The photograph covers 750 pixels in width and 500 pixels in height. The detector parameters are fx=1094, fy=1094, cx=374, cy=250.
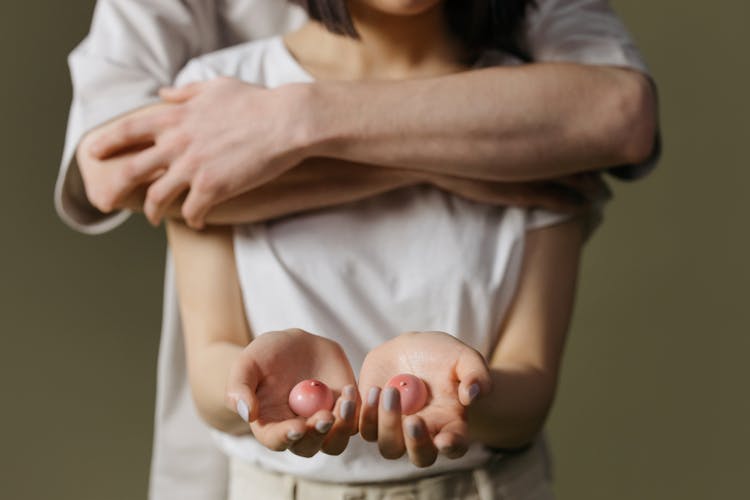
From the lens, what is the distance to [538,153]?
61cm

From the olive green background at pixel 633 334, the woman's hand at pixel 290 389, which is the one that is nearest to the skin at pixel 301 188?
the woman's hand at pixel 290 389

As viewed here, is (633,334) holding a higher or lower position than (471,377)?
lower

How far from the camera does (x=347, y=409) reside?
0.48 m

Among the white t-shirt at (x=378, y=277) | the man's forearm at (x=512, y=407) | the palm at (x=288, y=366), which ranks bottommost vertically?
the man's forearm at (x=512, y=407)

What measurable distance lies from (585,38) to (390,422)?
0.99 feet

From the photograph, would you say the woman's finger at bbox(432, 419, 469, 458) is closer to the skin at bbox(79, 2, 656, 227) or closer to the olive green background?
the skin at bbox(79, 2, 656, 227)

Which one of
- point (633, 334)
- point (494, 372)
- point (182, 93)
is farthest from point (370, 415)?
point (633, 334)

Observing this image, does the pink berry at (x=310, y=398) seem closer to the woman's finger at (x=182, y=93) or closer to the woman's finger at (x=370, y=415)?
the woman's finger at (x=370, y=415)

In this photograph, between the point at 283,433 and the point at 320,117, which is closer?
the point at 283,433

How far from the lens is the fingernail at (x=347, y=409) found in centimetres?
48

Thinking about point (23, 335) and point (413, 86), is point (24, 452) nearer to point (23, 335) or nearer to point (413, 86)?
point (23, 335)

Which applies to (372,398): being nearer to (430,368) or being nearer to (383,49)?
(430,368)

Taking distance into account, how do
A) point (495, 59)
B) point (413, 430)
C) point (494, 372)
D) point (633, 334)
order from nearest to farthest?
1. point (413, 430)
2. point (494, 372)
3. point (495, 59)
4. point (633, 334)

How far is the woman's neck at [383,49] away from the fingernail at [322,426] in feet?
A: 0.83
